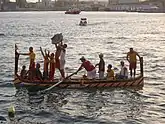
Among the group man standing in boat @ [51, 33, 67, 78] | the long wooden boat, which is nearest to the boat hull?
the long wooden boat

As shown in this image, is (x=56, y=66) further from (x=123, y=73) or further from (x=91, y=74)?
(x=123, y=73)

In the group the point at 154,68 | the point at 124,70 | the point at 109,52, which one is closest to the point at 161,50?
the point at 109,52

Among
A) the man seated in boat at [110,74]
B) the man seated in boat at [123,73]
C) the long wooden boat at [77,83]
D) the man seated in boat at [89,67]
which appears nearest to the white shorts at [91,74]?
the man seated in boat at [89,67]

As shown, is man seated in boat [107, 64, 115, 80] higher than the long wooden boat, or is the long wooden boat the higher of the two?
man seated in boat [107, 64, 115, 80]


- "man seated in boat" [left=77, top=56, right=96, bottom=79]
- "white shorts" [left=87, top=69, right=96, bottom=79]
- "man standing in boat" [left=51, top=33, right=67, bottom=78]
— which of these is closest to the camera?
"man seated in boat" [left=77, top=56, right=96, bottom=79]

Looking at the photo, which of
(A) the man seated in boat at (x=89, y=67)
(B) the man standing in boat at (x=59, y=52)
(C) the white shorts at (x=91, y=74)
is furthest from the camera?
(B) the man standing in boat at (x=59, y=52)

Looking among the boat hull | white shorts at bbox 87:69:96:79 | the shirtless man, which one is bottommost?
the boat hull

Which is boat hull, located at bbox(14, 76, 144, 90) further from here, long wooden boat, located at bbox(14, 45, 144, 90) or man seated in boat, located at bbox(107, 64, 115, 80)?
man seated in boat, located at bbox(107, 64, 115, 80)

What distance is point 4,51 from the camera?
55.9m

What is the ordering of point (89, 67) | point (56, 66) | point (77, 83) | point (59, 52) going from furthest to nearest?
point (56, 66), point (59, 52), point (77, 83), point (89, 67)

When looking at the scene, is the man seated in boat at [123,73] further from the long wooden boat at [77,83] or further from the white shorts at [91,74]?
the white shorts at [91,74]

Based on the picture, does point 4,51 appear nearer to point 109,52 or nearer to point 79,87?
point 109,52

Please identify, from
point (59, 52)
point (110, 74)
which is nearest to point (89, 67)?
point (110, 74)

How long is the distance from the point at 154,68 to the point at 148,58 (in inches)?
320
